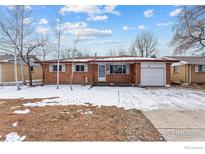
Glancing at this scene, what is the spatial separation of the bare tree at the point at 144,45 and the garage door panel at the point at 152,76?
19148 mm

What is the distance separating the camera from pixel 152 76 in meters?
19.5

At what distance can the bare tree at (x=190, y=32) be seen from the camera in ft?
60.1

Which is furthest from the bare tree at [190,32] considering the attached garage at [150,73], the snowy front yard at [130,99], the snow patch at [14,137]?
the snow patch at [14,137]

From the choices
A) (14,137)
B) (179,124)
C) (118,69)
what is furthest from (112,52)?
(14,137)

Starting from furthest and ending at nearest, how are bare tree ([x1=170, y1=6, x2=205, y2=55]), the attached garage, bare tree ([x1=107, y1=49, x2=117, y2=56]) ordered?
bare tree ([x1=107, y1=49, x2=117, y2=56]) → the attached garage → bare tree ([x1=170, y1=6, x2=205, y2=55])

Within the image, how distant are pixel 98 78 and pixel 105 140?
1601cm

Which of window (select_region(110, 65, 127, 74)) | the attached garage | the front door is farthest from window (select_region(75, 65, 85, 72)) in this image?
the attached garage

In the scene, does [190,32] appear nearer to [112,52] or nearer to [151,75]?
[151,75]

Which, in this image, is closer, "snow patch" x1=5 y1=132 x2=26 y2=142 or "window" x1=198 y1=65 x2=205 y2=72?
"snow patch" x1=5 y1=132 x2=26 y2=142

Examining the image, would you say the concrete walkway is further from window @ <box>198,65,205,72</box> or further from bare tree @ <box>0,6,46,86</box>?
window @ <box>198,65,205,72</box>

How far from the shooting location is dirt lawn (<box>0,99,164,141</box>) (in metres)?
5.15

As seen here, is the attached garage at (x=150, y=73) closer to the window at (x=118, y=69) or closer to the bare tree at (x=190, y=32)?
the window at (x=118, y=69)

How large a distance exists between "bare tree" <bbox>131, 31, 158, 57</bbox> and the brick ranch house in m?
18.2

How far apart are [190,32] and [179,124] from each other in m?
14.9
